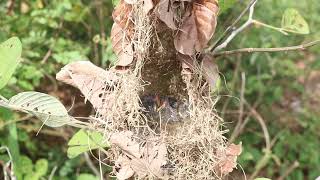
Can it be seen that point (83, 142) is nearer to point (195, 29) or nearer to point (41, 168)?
point (195, 29)

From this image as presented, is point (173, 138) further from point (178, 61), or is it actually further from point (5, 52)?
point (5, 52)

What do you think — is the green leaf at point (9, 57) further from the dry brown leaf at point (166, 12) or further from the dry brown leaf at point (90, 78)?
the dry brown leaf at point (166, 12)

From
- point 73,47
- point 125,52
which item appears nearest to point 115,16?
point 125,52

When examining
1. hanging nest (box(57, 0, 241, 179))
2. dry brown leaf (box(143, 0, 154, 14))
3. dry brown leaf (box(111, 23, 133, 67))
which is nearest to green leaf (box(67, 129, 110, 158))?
hanging nest (box(57, 0, 241, 179))

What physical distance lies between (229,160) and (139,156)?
0.19m

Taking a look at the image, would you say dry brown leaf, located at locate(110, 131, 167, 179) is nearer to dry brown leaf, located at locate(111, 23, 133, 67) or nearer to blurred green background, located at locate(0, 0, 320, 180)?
dry brown leaf, located at locate(111, 23, 133, 67)

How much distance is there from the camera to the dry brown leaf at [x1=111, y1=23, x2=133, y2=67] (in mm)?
1143

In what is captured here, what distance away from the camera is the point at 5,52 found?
122cm

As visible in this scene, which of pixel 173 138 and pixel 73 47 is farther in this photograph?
pixel 73 47

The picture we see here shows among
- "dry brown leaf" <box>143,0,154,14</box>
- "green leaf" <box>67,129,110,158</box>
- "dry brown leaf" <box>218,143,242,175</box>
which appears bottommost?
"green leaf" <box>67,129,110,158</box>

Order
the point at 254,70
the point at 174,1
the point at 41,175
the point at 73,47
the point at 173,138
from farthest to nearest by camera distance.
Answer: the point at 254,70, the point at 73,47, the point at 41,175, the point at 173,138, the point at 174,1

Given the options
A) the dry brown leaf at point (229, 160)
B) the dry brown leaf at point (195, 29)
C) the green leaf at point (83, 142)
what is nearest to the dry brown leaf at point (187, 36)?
the dry brown leaf at point (195, 29)

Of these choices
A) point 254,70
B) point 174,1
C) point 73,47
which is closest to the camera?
point 174,1

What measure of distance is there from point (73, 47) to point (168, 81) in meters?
1.27
